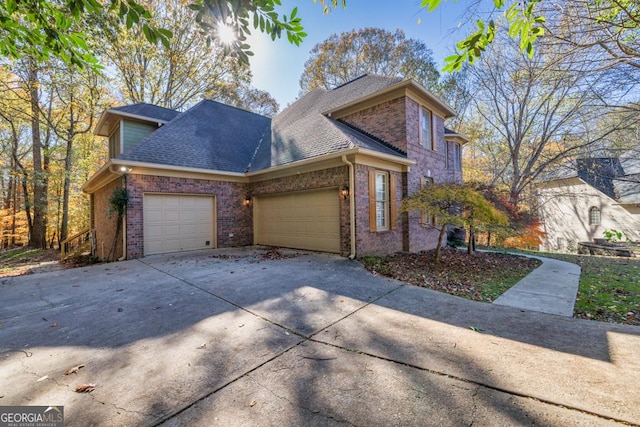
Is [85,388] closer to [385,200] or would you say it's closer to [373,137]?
[385,200]

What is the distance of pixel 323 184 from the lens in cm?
837

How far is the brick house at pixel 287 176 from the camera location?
8.02 metres

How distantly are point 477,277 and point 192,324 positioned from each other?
6034 millimetres

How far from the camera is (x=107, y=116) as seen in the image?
11.0 meters

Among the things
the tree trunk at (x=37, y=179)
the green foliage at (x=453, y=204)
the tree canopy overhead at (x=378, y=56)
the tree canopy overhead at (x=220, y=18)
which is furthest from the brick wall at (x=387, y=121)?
the tree trunk at (x=37, y=179)

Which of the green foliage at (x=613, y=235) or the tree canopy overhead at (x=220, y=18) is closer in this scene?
the tree canopy overhead at (x=220, y=18)

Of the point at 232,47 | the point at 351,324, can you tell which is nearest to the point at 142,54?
the point at 232,47

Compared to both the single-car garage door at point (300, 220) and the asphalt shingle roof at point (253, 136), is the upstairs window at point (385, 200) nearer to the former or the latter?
the asphalt shingle roof at point (253, 136)

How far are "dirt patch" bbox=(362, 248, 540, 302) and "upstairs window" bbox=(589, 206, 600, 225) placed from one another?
52.1 feet

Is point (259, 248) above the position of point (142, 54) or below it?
below

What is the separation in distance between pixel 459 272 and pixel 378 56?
1704cm

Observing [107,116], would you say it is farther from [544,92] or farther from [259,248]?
[544,92]
